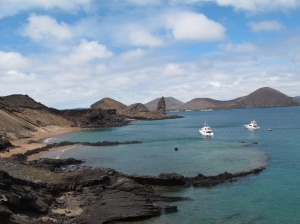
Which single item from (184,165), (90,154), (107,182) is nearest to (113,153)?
(90,154)

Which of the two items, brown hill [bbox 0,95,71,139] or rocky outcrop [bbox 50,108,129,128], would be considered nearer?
brown hill [bbox 0,95,71,139]

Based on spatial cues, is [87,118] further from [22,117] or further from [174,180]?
[174,180]

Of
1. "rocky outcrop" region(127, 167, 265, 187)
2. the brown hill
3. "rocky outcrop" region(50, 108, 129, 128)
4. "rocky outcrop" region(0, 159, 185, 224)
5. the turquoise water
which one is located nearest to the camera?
"rocky outcrop" region(0, 159, 185, 224)

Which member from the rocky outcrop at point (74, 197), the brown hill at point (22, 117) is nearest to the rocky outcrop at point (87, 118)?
the brown hill at point (22, 117)

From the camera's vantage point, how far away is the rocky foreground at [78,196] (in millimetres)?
18266

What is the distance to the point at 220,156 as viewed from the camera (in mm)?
45781

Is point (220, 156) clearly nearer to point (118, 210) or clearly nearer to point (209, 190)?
point (209, 190)

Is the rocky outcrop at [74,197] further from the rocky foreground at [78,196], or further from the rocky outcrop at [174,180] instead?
the rocky outcrop at [174,180]

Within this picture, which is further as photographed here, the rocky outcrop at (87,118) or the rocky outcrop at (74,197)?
the rocky outcrop at (87,118)

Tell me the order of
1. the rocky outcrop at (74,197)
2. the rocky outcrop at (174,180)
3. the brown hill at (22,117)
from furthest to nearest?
1. the brown hill at (22,117)
2. the rocky outcrop at (174,180)
3. the rocky outcrop at (74,197)

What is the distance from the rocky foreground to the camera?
18266 millimetres

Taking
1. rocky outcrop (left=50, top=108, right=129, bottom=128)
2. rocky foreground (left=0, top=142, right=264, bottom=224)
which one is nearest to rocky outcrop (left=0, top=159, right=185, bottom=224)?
rocky foreground (left=0, top=142, right=264, bottom=224)

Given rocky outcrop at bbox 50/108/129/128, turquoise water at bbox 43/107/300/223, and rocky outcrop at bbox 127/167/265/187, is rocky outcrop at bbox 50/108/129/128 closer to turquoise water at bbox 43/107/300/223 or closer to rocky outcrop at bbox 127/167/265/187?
turquoise water at bbox 43/107/300/223

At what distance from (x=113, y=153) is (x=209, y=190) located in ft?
89.6
